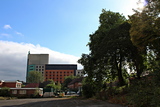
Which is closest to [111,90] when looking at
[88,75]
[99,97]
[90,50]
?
[99,97]

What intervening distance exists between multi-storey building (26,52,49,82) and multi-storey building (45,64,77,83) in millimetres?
4399

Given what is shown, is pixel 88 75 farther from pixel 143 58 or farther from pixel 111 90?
pixel 143 58

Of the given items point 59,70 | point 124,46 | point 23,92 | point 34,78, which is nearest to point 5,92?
point 23,92

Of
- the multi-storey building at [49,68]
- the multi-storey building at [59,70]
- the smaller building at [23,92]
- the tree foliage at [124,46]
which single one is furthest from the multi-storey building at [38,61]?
the tree foliage at [124,46]

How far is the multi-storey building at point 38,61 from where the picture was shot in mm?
149125

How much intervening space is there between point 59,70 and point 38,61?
2053 cm

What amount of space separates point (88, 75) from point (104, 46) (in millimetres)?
6682

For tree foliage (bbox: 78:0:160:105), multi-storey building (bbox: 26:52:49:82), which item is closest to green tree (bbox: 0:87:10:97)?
tree foliage (bbox: 78:0:160:105)

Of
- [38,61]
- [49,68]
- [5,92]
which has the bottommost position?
[5,92]

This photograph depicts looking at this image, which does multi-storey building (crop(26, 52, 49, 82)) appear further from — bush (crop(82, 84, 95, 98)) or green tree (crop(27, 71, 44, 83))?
bush (crop(82, 84, 95, 98))

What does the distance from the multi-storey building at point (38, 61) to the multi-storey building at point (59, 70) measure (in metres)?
4.40

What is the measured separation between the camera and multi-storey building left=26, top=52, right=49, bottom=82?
5871 inches

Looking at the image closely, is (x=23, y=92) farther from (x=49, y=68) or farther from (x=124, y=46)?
(x=49, y=68)

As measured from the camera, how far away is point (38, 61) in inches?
5920
